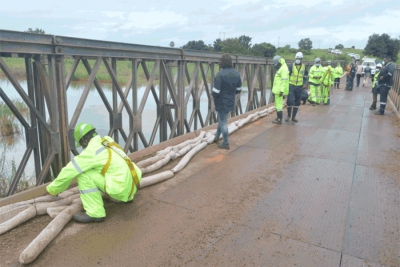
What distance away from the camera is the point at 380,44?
199 ft

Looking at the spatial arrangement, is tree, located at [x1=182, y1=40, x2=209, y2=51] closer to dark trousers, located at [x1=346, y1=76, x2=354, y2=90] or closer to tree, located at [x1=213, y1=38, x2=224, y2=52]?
tree, located at [x1=213, y1=38, x2=224, y2=52]

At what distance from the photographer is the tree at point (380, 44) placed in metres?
60.2

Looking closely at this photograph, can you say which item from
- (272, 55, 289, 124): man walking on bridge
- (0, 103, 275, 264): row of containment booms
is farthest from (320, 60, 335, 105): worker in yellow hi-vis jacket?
(0, 103, 275, 264): row of containment booms

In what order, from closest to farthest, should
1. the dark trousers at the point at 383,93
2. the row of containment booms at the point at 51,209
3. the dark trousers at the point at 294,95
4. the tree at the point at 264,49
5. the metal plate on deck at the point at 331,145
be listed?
the row of containment booms at the point at 51,209, the metal plate on deck at the point at 331,145, the dark trousers at the point at 294,95, the dark trousers at the point at 383,93, the tree at the point at 264,49

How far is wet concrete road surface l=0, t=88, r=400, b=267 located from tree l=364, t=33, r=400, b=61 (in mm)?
63219

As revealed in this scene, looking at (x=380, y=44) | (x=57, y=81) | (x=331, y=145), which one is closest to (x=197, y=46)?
(x=380, y=44)

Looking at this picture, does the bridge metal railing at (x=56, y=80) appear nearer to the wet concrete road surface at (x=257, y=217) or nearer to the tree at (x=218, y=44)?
the wet concrete road surface at (x=257, y=217)

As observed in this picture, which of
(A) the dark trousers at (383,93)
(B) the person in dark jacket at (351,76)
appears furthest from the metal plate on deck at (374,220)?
(B) the person in dark jacket at (351,76)

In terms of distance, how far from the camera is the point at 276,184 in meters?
4.79

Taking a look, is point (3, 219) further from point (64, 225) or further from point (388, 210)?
point (388, 210)

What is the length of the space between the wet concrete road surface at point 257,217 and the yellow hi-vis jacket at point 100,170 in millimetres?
339

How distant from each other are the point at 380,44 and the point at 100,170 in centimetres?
6852

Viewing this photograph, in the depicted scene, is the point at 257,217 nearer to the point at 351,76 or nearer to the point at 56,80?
the point at 56,80

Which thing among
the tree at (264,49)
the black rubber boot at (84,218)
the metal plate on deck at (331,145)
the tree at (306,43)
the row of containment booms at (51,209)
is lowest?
the metal plate on deck at (331,145)
